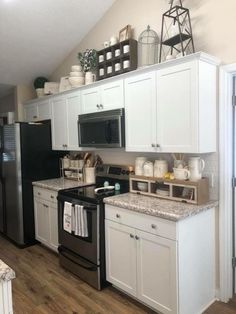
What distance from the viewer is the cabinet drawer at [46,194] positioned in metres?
3.33

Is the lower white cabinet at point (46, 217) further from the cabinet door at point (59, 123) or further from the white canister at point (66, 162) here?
the cabinet door at point (59, 123)

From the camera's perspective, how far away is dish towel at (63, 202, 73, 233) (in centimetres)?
279

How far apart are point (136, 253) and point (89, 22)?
9.70 ft

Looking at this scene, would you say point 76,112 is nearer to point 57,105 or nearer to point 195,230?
point 57,105

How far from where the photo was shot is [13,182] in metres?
3.77

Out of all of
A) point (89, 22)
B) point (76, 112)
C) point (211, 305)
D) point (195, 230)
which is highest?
point (89, 22)

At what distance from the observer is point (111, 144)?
2936 mm

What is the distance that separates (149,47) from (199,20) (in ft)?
1.76

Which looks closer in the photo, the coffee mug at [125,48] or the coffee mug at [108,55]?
the coffee mug at [125,48]

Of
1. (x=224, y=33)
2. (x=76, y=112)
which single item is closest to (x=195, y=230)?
(x=224, y=33)

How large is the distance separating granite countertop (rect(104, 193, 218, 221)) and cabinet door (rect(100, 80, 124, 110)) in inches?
39.4

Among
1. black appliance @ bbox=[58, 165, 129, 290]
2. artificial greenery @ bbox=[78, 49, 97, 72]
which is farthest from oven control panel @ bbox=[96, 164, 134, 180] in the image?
artificial greenery @ bbox=[78, 49, 97, 72]

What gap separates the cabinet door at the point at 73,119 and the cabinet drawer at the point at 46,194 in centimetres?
66

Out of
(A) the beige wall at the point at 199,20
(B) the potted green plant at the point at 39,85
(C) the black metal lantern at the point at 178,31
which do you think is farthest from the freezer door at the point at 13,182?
(C) the black metal lantern at the point at 178,31
